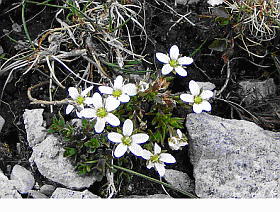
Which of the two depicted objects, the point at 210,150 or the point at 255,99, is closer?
the point at 210,150

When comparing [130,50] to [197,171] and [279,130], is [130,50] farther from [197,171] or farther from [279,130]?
[279,130]

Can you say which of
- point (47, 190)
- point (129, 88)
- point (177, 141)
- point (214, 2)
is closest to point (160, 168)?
point (177, 141)

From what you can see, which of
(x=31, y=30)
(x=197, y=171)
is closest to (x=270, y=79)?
(x=197, y=171)

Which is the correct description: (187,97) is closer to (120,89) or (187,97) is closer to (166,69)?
(166,69)

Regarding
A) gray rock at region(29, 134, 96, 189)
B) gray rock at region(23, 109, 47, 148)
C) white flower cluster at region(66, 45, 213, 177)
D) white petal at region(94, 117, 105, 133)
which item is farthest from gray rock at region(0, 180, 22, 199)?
white petal at region(94, 117, 105, 133)

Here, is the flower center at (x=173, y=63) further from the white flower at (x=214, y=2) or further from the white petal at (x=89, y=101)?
the white flower at (x=214, y=2)

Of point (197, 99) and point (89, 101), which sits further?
point (197, 99)

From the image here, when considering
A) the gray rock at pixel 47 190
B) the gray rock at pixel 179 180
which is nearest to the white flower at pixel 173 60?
the gray rock at pixel 179 180
